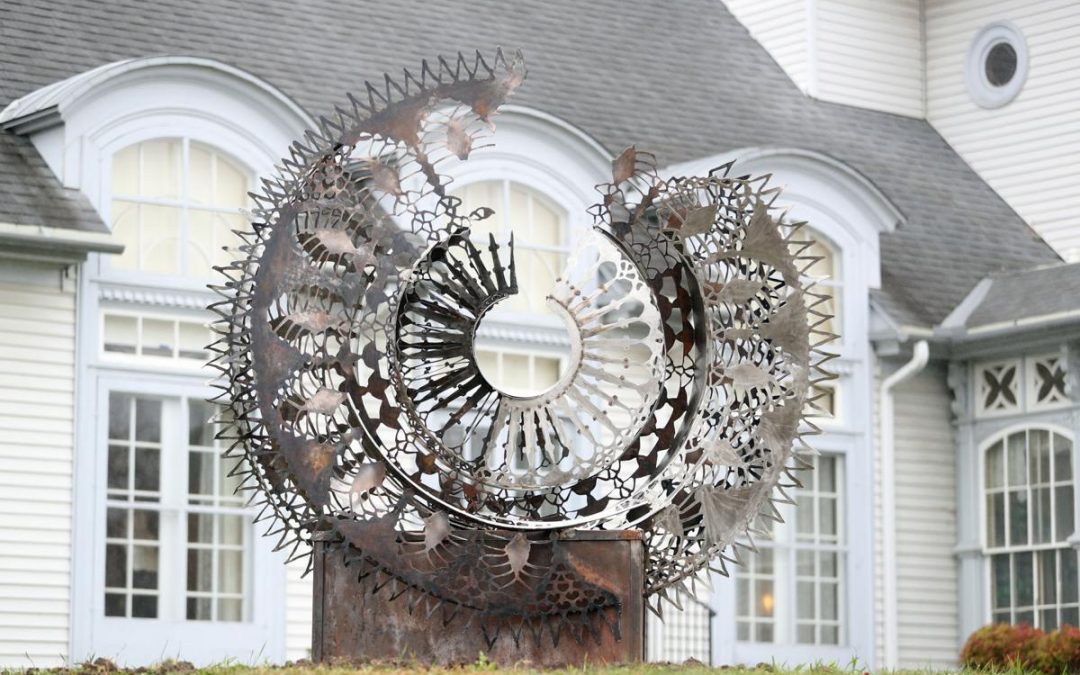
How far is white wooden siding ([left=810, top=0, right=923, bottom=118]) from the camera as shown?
85.4 ft

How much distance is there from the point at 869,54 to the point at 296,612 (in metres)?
11.5

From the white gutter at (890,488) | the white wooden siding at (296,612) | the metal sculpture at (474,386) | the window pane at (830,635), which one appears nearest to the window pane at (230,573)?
the white wooden siding at (296,612)

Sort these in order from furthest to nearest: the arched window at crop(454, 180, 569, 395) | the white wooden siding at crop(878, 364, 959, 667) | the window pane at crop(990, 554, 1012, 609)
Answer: the white wooden siding at crop(878, 364, 959, 667) < the window pane at crop(990, 554, 1012, 609) < the arched window at crop(454, 180, 569, 395)

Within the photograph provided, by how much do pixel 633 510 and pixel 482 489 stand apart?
0.91 metres

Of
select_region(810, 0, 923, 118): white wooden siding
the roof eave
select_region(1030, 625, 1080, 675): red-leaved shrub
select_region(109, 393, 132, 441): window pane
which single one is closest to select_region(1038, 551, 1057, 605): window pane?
select_region(1030, 625, 1080, 675): red-leaved shrub

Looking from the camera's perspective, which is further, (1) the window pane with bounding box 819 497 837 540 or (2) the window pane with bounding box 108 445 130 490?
(1) the window pane with bounding box 819 497 837 540

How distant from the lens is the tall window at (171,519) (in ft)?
59.5

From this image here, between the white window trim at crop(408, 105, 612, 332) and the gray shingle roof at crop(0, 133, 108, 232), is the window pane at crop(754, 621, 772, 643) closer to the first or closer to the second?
the white window trim at crop(408, 105, 612, 332)

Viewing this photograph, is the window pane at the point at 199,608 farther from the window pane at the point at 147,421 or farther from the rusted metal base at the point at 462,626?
the rusted metal base at the point at 462,626

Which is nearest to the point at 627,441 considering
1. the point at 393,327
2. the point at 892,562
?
the point at 393,327

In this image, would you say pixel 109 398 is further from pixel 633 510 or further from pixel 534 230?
pixel 633 510

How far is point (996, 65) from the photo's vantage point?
26.0 m

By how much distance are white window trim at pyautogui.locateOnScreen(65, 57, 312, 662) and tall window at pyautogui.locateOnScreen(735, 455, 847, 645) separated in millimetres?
5414

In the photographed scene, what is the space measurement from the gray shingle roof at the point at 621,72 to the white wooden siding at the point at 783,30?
21 cm
